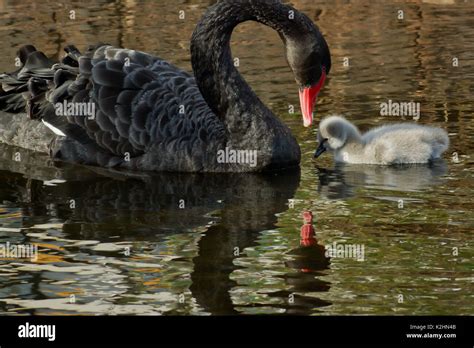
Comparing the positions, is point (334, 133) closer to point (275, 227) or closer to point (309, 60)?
point (309, 60)

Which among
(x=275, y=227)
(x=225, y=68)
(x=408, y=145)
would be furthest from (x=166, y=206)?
(x=408, y=145)

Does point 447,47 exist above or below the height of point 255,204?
above

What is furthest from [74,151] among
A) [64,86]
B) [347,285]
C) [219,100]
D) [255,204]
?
[347,285]

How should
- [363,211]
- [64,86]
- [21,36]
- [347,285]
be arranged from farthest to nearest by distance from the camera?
[21,36], [64,86], [363,211], [347,285]

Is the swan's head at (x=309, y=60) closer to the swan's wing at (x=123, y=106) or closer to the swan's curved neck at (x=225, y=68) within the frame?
the swan's curved neck at (x=225, y=68)

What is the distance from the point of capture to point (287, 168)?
25.1ft

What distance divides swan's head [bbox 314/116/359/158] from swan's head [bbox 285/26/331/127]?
0.30 meters

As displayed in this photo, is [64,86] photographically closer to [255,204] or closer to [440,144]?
[255,204]

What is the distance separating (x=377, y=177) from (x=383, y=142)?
310mm

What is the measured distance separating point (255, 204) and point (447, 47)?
14.4 feet

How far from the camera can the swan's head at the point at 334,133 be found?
764 centimetres

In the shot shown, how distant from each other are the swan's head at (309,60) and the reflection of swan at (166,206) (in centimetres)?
55

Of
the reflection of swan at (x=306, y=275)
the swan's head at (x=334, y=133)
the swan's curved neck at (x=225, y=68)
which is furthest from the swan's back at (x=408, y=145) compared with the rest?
the reflection of swan at (x=306, y=275)

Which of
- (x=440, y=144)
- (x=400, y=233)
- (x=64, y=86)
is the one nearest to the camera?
(x=400, y=233)
